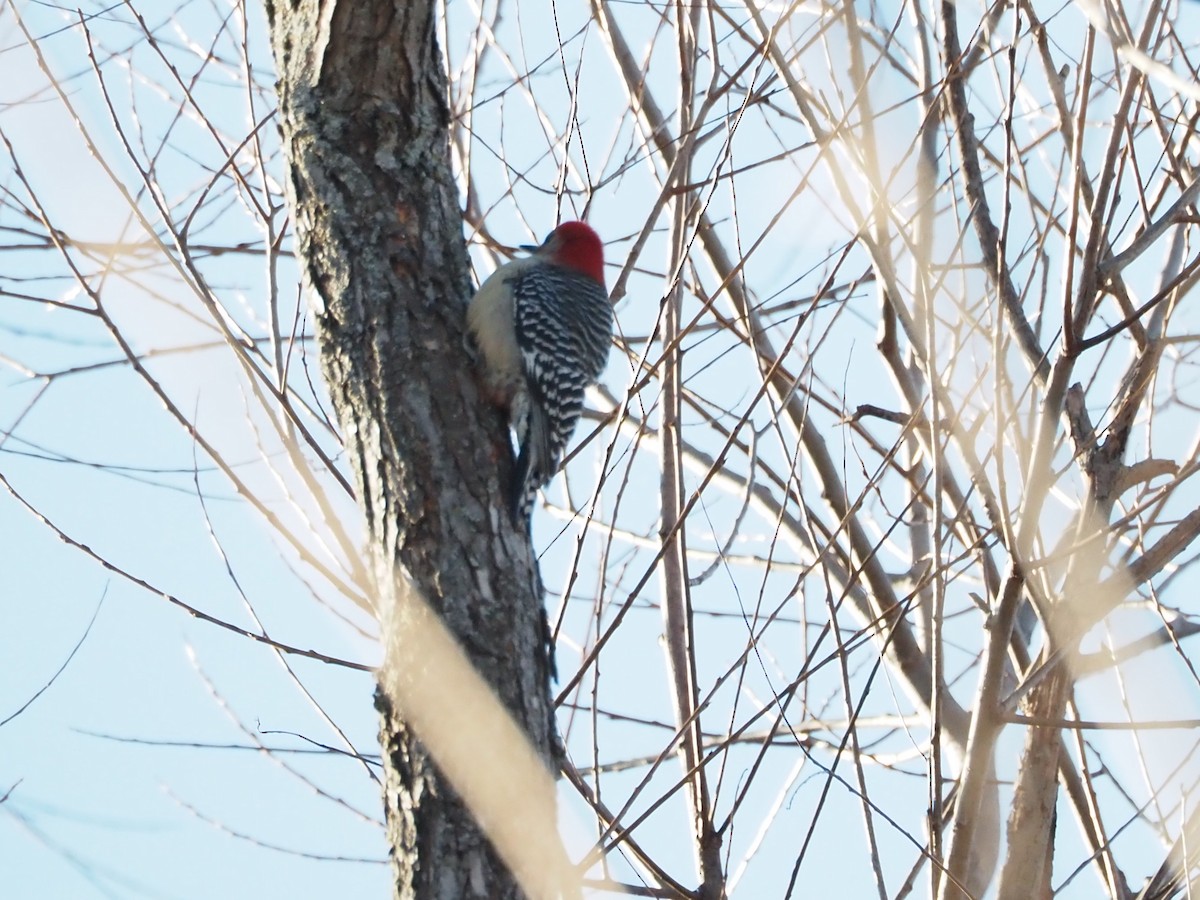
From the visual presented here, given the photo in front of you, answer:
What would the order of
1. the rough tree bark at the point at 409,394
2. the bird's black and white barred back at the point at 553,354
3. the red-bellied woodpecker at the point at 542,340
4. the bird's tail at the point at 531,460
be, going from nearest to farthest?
the rough tree bark at the point at 409,394, the bird's tail at the point at 531,460, the red-bellied woodpecker at the point at 542,340, the bird's black and white barred back at the point at 553,354

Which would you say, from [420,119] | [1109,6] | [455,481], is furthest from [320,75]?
[1109,6]

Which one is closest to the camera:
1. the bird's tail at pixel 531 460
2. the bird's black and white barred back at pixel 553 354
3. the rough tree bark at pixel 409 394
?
the rough tree bark at pixel 409 394

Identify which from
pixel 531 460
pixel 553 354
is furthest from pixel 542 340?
pixel 531 460

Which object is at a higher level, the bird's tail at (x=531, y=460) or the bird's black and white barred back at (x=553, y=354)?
the bird's black and white barred back at (x=553, y=354)

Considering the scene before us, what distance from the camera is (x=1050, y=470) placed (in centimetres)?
234

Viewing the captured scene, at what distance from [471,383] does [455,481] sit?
1.07ft

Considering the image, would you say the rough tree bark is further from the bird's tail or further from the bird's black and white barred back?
the bird's black and white barred back

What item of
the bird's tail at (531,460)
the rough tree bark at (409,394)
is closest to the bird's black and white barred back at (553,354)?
the bird's tail at (531,460)

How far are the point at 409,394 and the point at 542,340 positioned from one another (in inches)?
61.7

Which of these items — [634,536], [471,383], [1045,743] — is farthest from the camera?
[634,536]

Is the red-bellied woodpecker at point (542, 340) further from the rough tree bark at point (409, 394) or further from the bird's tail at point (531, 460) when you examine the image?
the rough tree bark at point (409, 394)

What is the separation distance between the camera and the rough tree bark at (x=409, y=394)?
2.45 metres

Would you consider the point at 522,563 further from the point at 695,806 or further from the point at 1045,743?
the point at 1045,743

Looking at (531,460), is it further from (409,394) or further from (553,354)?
(553,354)
